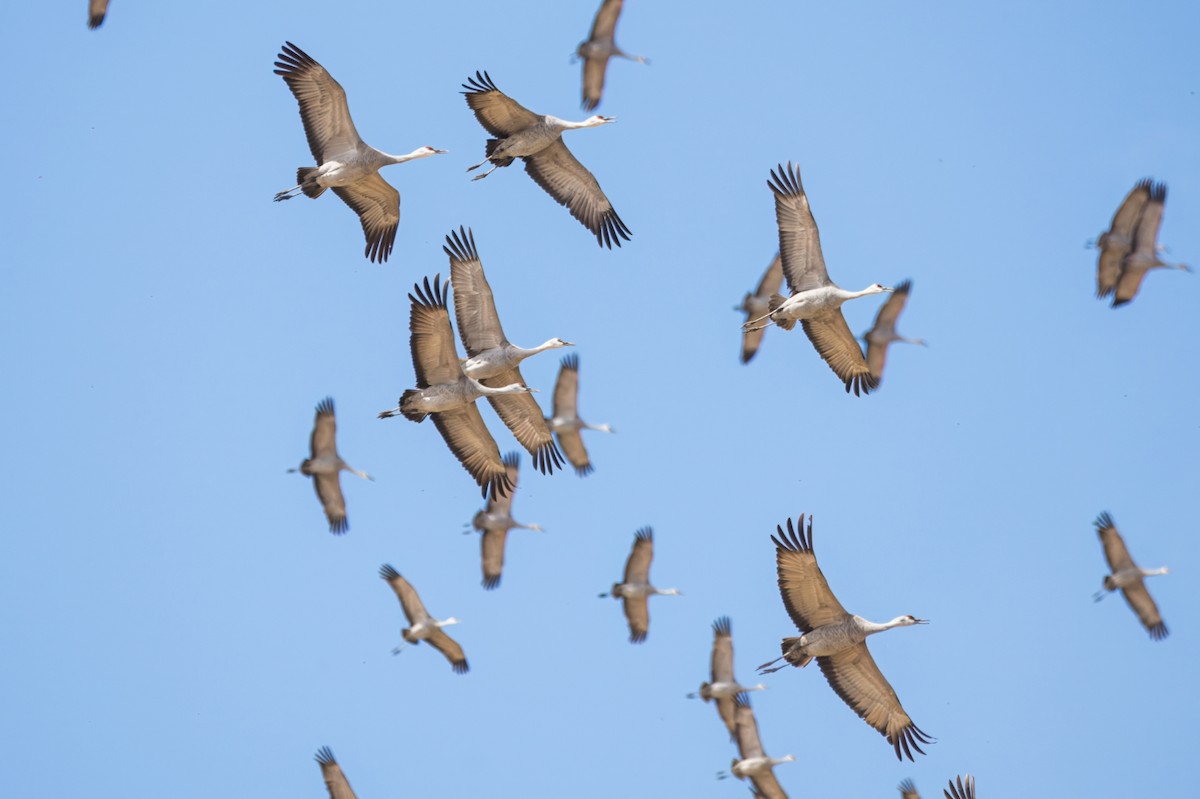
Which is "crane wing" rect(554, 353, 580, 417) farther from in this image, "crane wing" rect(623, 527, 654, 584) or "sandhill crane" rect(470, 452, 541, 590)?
"crane wing" rect(623, 527, 654, 584)

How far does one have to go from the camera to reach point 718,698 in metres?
30.1

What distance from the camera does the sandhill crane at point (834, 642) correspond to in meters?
22.7

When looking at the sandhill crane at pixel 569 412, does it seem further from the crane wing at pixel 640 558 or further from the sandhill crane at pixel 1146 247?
the sandhill crane at pixel 1146 247

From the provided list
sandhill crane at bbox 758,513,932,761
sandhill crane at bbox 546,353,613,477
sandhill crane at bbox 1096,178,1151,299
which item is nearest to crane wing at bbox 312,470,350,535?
sandhill crane at bbox 546,353,613,477

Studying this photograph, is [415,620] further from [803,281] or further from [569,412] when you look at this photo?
[803,281]

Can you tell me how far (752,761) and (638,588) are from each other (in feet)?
13.2

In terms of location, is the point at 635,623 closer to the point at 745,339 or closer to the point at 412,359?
the point at 745,339

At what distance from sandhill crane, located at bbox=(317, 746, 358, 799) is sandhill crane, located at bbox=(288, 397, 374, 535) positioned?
5202 mm

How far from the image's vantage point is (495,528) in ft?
108

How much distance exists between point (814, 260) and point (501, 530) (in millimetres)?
9832

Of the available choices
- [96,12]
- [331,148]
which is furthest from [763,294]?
[96,12]

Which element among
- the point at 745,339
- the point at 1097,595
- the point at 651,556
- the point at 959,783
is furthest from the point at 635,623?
the point at 959,783

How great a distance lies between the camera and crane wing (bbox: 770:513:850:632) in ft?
73.8

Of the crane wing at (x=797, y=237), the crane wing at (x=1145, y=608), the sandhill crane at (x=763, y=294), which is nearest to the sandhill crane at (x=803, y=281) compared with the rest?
the crane wing at (x=797, y=237)
